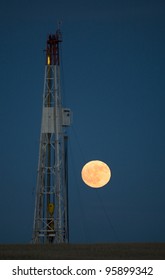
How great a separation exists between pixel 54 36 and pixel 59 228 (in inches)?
542

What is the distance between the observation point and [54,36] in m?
44.9

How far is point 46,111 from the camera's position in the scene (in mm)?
44469
